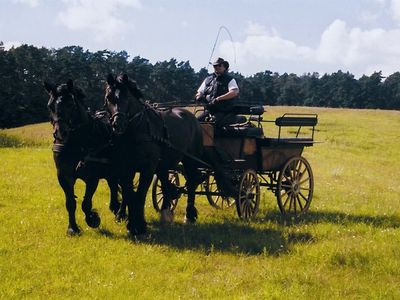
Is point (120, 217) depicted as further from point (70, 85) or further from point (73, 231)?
point (70, 85)

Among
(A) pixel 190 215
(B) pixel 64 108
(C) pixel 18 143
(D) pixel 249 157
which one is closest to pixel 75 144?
(B) pixel 64 108

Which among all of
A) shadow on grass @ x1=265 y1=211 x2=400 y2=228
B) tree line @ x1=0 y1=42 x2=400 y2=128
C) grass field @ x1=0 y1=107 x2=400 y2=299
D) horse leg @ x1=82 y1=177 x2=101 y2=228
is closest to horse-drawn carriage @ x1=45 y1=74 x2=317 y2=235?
horse leg @ x1=82 y1=177 x2=101 y2=228

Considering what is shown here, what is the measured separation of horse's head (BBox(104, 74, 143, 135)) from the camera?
8734 mm

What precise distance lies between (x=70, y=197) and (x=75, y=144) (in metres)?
0.97

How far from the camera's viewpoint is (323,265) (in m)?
7.97

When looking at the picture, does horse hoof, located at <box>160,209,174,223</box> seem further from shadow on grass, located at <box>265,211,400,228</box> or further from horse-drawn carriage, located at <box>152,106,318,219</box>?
shadow on grass, located at <box>265,211,400,228</box>

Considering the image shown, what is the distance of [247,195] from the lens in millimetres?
11805

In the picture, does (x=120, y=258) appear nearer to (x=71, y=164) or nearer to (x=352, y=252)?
(x=71, y=164)

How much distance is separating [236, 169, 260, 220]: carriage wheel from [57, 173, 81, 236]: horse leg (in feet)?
11.8

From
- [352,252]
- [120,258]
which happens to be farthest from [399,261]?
[120,258]

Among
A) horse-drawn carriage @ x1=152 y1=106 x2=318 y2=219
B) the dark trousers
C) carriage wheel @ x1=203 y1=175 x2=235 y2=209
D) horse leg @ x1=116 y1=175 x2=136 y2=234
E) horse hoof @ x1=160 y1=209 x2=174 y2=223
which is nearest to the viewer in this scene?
horse leg @ x1=116 y1=175 x2=136 y2=234

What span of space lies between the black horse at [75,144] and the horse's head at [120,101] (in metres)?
0.53

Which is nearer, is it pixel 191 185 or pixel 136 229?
pixel 136 229

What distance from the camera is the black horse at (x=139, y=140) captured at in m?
8.95
